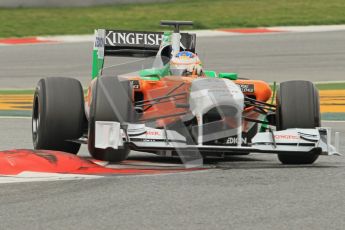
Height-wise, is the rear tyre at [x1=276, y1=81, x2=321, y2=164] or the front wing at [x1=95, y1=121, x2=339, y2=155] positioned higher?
the rear tyre at [x1=276, y1=81, x2=321, y2=164]

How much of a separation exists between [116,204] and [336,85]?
11.7m

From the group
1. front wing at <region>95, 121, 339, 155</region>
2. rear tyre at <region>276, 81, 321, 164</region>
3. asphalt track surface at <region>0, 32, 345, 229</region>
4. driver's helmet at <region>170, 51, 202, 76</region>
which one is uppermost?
driver's helmet at <region>170, 51, 202, 76</region>

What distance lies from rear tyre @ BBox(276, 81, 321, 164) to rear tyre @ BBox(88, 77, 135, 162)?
53.2 inches

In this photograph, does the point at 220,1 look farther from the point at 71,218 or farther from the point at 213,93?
the point at 71,218

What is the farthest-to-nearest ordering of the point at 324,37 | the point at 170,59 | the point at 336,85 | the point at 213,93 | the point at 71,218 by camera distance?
the point at 324,37 < the point at 336,85 < the point at 170,59 < the point at 213,93 < the point at 71,218

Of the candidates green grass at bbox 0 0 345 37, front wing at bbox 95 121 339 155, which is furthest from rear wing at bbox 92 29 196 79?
green grass at bbox 0 0 345 37

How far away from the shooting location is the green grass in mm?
25050

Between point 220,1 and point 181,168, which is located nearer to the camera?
point 181,168

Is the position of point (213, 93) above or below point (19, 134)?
above

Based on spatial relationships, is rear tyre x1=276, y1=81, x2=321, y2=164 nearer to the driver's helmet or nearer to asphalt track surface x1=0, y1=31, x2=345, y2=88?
the driver's helmet

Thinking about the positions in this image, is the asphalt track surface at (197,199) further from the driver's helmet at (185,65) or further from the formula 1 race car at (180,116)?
the driver's helmet at (185,65)

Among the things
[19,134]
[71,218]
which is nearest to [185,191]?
[71,218]

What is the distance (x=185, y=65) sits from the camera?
10547mm

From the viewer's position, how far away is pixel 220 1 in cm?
2892
